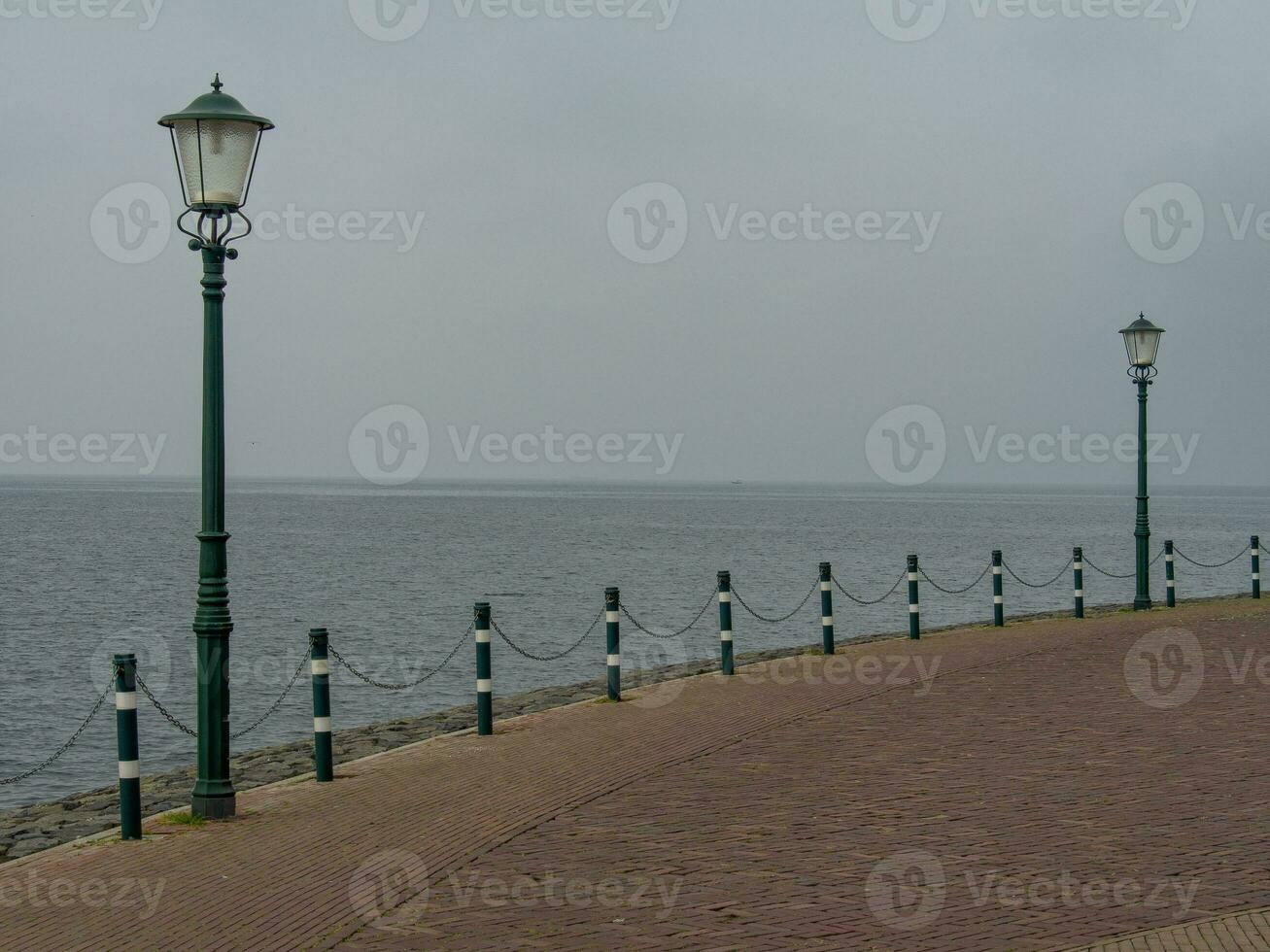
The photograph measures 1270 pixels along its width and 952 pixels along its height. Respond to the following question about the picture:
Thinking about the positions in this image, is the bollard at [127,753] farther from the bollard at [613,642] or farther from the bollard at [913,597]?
the bollard at [913,597]

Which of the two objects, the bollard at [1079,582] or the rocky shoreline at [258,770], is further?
the bollard at [1079,582]

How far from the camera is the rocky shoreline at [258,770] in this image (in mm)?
10633

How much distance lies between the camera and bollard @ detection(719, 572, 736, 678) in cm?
1667

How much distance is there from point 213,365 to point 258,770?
4.65 metres

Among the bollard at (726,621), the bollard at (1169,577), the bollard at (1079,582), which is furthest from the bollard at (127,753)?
the bollard at (1169,577)

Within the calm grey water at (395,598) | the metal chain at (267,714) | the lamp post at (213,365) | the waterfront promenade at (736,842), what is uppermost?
the lamp post at (213,365)

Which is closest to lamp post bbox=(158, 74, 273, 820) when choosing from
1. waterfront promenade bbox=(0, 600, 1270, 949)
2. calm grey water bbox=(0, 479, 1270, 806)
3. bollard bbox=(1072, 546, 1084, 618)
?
waterfront promenade bbox=(0, 600, 1270, 949)

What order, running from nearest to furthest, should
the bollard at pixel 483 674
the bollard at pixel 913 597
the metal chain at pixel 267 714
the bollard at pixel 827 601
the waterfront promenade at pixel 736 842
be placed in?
the waterfront promenade at pixel 736 842 < the bollard at pixel 483 674 < the metal chain at pixel 267 714 < the bollard at pixel 827 601 < the bollard at pixel 913 597

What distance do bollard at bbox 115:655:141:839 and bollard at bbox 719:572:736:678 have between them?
8.51 meters

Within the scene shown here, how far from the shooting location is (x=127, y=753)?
9070mm

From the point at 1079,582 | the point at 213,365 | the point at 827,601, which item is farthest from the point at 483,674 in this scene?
the point at 1079,582

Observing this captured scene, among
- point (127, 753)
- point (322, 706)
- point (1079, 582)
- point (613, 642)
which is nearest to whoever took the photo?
point (127, 753)

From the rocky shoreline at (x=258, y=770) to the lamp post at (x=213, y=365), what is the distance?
44.6 inches

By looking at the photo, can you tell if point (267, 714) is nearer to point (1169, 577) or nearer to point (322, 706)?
point (322, 706)
